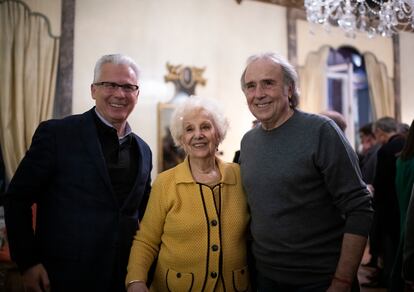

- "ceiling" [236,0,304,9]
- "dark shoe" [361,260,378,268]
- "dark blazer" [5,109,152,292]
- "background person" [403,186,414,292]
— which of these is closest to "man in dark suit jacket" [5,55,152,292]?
"dark blazer" [5,109,152,292]

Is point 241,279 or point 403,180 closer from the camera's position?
point 241,279

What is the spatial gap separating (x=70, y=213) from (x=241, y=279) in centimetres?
79

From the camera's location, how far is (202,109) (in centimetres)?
189

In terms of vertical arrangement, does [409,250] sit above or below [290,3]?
below

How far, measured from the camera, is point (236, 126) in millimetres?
5871

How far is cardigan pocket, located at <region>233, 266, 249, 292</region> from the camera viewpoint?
5.78 feet

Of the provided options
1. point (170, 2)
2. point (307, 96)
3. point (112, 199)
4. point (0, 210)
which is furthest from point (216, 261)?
point (307, 96)

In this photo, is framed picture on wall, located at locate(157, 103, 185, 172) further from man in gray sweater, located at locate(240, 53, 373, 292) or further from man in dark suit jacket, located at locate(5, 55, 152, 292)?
man in gray sweater, located at locate(240, 53, 373, 292)

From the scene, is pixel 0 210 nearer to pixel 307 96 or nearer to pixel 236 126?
pixel 236 126

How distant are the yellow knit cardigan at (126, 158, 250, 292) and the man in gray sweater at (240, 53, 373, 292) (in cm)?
9

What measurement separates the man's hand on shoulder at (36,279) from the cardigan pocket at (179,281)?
0.52 meters

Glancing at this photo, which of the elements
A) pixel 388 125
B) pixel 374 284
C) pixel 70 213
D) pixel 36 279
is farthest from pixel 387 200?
pixel 36 279

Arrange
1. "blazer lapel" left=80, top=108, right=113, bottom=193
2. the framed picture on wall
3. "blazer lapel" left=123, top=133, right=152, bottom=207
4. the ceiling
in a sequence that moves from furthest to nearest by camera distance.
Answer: the ceiling → the framed picture on wall → "blazer lapel" left=123, top=133, right=152, bottom=207 → "blazer lapel" left=80, top=108, right=113, bottom=193

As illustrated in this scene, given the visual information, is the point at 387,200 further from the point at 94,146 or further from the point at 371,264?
the point at 94,146
